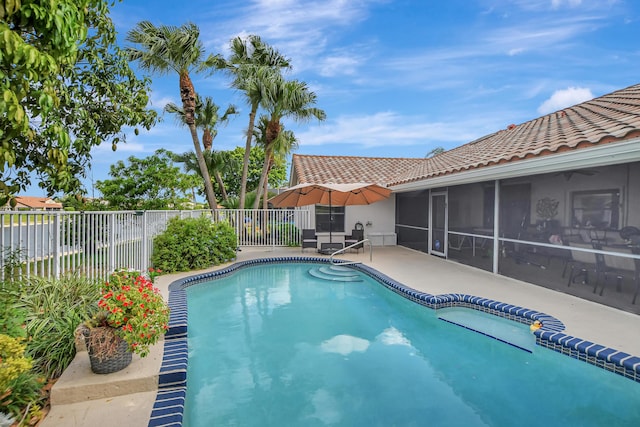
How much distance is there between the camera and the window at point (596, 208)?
6570 millimetres

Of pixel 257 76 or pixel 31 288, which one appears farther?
pixel 257 76

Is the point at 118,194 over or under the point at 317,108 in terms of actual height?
under

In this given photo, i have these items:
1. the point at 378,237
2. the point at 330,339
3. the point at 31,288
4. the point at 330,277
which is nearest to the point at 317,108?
the point at 378,237

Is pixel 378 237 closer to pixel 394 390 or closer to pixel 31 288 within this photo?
pixel 394 390

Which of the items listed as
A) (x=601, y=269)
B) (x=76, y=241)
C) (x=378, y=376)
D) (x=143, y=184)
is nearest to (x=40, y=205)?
(x=143, y=184)

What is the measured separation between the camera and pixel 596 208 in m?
6.85

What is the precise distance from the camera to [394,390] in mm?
Answer: 4461

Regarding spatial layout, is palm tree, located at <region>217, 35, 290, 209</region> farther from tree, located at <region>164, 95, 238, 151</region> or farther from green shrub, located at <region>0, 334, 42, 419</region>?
green shrub, located at <region>0, 334, 42, 419</region>

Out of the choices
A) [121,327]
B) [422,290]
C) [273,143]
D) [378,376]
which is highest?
[273,143]

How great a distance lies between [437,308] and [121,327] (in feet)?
18.8

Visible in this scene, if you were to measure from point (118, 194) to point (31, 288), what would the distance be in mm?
13092

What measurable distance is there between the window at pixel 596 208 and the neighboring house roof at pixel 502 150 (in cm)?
135

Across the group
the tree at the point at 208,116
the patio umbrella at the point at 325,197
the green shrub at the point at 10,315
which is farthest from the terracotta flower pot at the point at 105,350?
the tree at the point at 208,116

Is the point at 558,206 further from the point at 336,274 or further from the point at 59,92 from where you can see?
the point at 59,92
